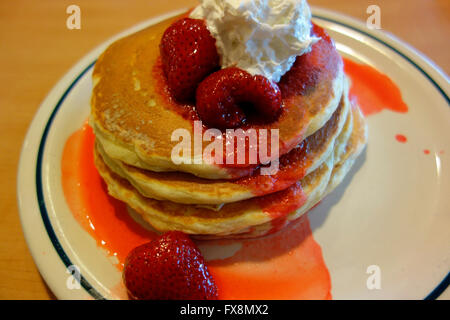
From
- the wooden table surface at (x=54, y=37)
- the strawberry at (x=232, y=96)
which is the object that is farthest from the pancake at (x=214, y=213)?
the wooden table surface at (x=54, y=37)

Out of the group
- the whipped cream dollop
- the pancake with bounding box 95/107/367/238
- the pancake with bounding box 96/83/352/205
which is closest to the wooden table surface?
the pancake with bounding box 95/107/367/238

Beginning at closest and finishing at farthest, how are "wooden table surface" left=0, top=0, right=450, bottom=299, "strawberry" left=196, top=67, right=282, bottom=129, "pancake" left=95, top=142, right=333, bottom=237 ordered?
"strawberry" left=196, top=67, right=282, bottom=129 < "pancake" left=95, top=142, right=333, bottom=237 < "wooden table surface" left=0, top=0, right=450, bottom=299

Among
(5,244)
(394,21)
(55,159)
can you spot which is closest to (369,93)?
(394,21)

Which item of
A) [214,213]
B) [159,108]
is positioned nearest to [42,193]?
[159,108]

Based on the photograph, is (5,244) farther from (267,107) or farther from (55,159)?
(267,107)

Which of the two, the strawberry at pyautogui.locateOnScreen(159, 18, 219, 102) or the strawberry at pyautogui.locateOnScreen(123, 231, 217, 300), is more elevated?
the strawberry at pyautogui.locateOnScreen(159, 18, 219, 102)

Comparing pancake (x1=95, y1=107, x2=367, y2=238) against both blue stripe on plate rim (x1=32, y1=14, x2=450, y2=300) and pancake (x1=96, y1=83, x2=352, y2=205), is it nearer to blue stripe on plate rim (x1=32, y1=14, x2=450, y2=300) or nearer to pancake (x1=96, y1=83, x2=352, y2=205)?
pancake (x1=96, y1=83, x2=352, y2=205)
